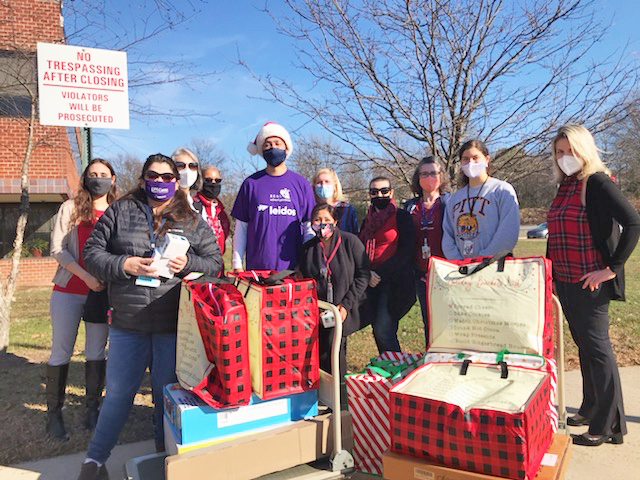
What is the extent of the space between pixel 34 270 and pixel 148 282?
1398 cm

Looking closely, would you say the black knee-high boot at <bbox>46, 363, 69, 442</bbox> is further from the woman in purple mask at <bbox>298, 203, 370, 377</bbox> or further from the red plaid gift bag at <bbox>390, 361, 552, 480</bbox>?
the red plaid gift bag at <bbox>390, 361, 552, 480</bbox>

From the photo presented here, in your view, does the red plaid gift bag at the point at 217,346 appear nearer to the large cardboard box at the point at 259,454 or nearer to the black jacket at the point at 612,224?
the large cardboard box at the point at 259,454

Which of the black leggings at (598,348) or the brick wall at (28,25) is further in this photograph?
the brick wall at (28,25)

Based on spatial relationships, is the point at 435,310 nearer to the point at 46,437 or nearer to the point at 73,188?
the point at 46,437

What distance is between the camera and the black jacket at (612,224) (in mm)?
3117

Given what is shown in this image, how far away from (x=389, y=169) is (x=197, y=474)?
14.4 feet

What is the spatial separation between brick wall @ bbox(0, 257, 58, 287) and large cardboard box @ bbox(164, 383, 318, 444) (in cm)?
1373

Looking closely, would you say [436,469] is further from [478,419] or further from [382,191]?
[382,191]

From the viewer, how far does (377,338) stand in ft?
13.8

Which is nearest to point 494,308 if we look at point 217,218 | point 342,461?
point 342,461

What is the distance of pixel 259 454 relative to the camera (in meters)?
2.68

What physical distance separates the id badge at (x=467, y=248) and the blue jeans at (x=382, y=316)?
0.74 metres

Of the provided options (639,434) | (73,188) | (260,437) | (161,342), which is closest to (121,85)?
(161,342)

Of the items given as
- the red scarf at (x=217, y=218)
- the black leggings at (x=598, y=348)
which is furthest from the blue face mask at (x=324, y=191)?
the black leggings at (x=598, y=348)
